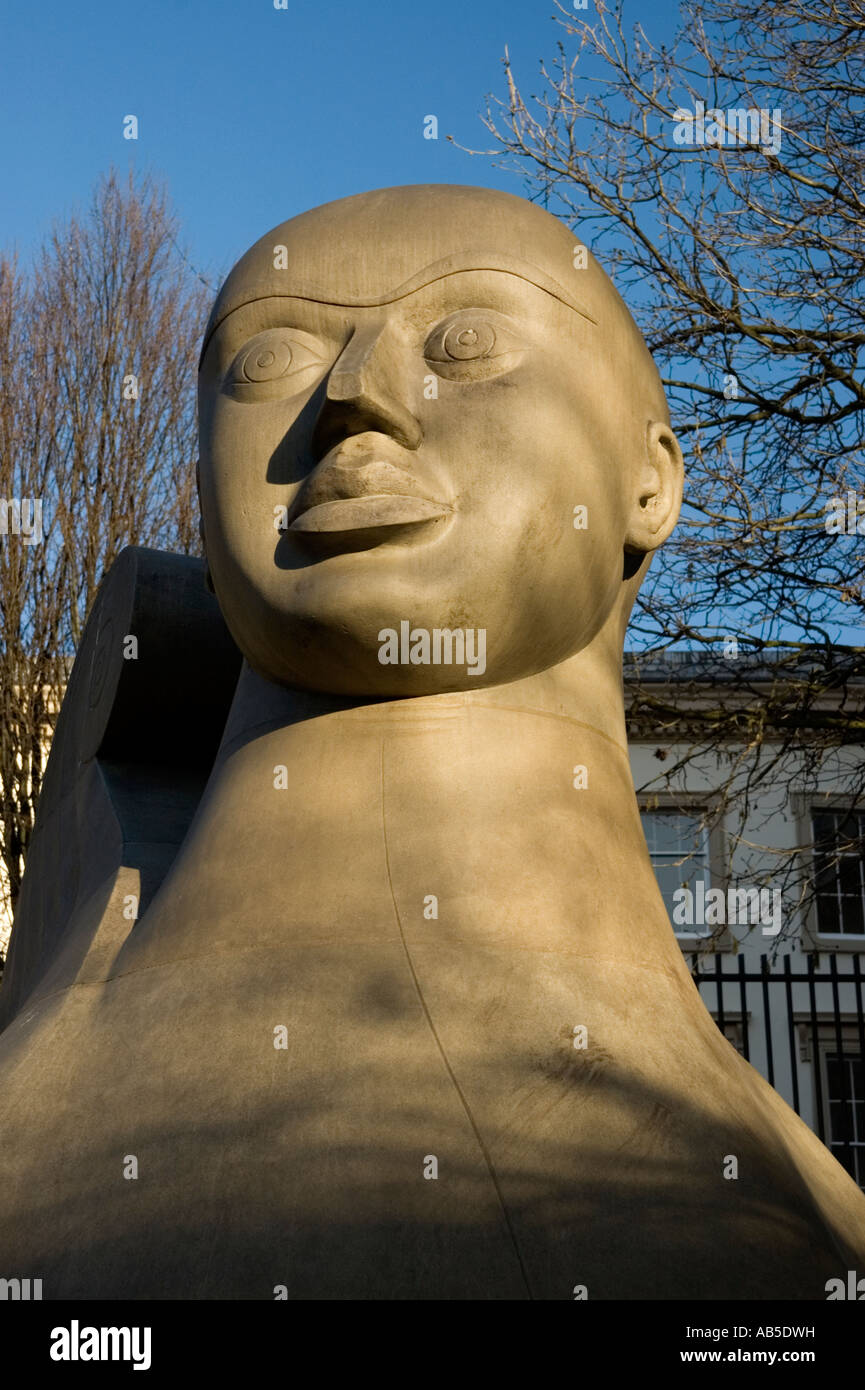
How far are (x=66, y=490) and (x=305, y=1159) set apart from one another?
40.0 ft

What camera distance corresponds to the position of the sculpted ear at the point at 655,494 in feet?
15.5

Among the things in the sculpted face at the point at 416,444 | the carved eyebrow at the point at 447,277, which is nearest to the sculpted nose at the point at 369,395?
the sculpted face at the point at 416,444

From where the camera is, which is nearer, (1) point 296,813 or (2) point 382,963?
(2) point 382,963

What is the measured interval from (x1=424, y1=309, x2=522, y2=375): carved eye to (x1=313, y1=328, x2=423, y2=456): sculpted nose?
0.09 metres

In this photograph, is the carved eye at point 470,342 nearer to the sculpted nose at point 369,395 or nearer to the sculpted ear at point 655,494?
the sculpted nose at point 369,395

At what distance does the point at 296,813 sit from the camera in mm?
4090

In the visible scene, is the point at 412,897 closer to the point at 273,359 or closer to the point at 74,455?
the point at 273,359

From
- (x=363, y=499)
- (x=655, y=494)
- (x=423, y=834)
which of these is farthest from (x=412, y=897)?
(x=655, y=494)

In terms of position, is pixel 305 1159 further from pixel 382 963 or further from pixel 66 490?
pixel 66 490

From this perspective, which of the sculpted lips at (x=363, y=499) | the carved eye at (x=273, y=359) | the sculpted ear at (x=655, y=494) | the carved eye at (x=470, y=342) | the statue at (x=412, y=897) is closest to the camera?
the statue at (x=412, y=897)

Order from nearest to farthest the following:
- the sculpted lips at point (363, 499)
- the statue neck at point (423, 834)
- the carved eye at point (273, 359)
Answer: the statue neck at point (423, 834) < the sculpted lips at point (363, 499) < the carved eye at point (273, 359)

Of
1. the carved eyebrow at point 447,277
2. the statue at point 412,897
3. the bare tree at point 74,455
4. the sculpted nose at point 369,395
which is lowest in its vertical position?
the statue at point 412,897

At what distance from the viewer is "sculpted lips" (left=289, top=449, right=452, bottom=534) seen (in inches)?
159
